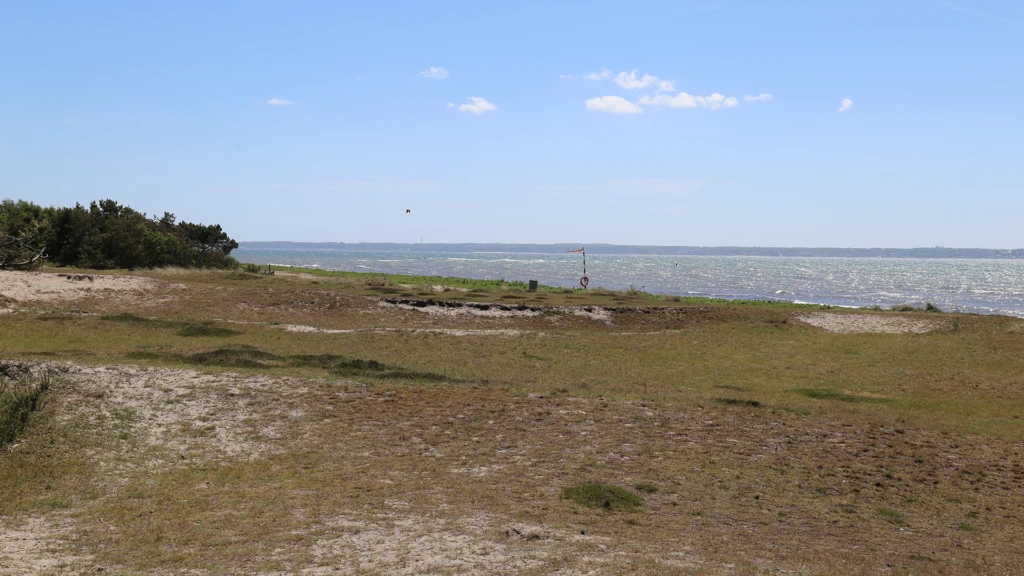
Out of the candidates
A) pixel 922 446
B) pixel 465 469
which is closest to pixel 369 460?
pixel 465 469

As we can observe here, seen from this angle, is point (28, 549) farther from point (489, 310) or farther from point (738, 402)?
point (489, 310)

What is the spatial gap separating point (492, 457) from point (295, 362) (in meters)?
12.1

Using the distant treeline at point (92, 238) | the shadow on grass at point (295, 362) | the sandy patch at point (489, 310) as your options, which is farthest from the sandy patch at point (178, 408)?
the distant treeline at point (92, 238)

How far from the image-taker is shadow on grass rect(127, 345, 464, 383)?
25266 millimetres

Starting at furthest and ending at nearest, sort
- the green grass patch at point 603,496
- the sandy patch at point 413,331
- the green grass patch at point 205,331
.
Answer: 1. the sandy patch at point 413,331
2. the green grass patch at point 205,331
3. the green grass patch at point 603,496

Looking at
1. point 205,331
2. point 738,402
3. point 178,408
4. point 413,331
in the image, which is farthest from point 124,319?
point 738,402

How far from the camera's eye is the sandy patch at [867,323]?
137 ft

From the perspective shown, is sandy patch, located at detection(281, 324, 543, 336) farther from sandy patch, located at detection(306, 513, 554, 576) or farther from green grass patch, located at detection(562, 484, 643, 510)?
sandy patch, located at detection(306, 513, 554, 576)

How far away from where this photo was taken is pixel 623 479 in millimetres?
16047

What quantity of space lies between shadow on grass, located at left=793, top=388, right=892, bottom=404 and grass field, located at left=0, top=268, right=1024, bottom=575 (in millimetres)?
157

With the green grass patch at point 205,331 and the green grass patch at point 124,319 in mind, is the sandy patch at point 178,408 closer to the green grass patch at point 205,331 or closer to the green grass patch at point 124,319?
the green grass patch at point 205,331

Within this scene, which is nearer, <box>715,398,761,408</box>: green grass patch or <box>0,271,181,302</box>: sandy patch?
<box>715,398,761,408</box>: green grass patch

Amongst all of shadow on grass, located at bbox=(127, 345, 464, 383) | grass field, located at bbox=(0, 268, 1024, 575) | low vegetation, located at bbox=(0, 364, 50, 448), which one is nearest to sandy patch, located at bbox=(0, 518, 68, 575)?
grass field, located at bbox=(0, 268, 1024, 575)

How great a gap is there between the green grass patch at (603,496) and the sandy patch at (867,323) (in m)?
31.2
